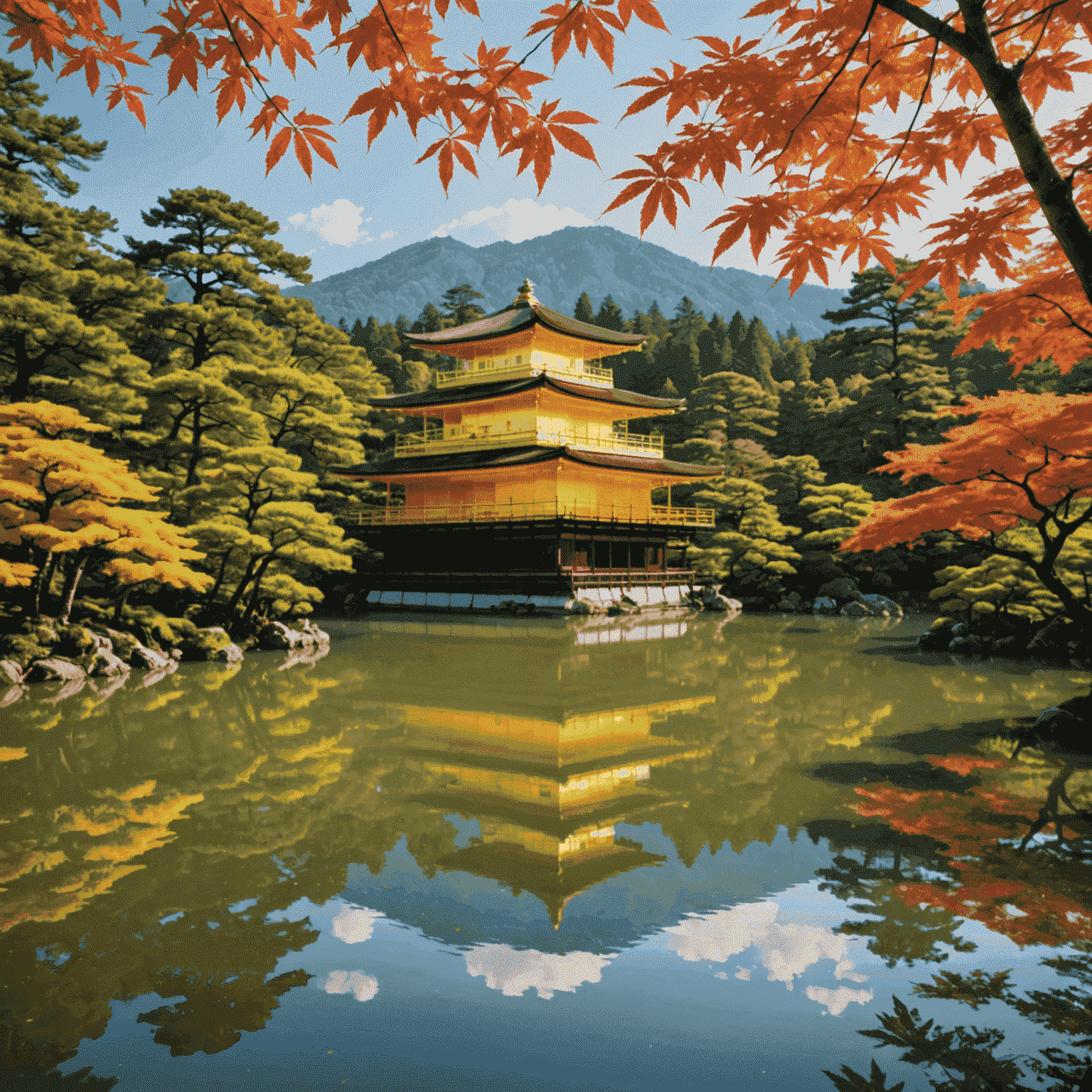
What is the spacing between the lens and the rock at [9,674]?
9672 mm

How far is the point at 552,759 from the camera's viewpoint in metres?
6.36

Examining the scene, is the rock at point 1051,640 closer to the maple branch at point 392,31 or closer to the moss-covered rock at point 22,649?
the maple branch at point 392,31

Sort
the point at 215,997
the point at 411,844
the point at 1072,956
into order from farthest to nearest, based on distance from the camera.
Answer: the point at 411,844
the point at 1072,956
the point at 215,997

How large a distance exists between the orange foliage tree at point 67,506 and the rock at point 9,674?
110 centimetres

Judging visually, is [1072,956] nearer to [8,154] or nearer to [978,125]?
[978,125]

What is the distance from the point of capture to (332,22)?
2424mm

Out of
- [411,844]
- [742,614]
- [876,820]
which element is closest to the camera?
[411,844]

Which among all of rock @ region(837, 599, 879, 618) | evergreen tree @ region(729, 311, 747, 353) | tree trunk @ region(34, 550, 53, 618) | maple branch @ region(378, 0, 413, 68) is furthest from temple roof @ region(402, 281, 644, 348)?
evergreen tree @ region(729, 311, 747, 353)

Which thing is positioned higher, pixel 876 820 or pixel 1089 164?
pixel 1089 164

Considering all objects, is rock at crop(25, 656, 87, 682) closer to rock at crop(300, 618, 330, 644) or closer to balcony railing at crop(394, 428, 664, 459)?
rock at crop(300, 618, 330, 644)

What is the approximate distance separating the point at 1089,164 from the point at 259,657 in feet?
42.3

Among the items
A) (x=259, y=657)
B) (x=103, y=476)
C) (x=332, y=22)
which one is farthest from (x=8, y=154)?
(x=332, y=22)

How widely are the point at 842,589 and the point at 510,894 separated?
22.9 m

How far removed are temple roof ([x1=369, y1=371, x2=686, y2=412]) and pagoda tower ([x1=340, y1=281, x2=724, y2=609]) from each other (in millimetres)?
61
